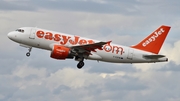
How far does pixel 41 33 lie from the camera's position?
9775cm

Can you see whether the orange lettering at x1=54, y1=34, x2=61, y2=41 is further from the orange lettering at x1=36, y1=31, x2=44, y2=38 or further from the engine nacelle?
the orange lettering at x1=36, y1=31, x2=44, y2=38

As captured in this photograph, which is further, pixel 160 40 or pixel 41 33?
pixel 160 40

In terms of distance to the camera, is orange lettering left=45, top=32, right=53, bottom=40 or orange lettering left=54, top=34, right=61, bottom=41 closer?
orange lettering left=45, top=32, right=53, bottom=40

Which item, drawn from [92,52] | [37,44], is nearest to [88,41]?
[92,52]

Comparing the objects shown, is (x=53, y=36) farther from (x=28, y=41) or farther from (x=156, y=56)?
(x=156, y=56)

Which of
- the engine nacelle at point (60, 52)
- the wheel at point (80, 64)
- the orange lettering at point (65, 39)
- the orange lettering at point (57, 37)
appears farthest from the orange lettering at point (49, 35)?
the wheel at point (80, 64)

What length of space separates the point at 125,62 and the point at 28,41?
16568 mm

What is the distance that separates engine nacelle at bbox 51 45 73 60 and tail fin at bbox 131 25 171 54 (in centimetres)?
1316

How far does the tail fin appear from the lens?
4136 inches

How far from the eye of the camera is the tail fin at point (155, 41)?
10506 centimetres

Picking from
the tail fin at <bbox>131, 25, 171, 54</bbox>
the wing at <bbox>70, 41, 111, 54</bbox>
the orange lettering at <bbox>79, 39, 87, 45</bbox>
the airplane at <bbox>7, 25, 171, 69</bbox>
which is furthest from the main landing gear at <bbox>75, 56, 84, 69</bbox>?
the tail fin at <bbox>131, 25, 171, 54</bbox>

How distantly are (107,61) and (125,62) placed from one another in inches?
128

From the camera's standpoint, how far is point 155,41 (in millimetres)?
106188

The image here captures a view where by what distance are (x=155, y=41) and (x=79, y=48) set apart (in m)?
15.1
